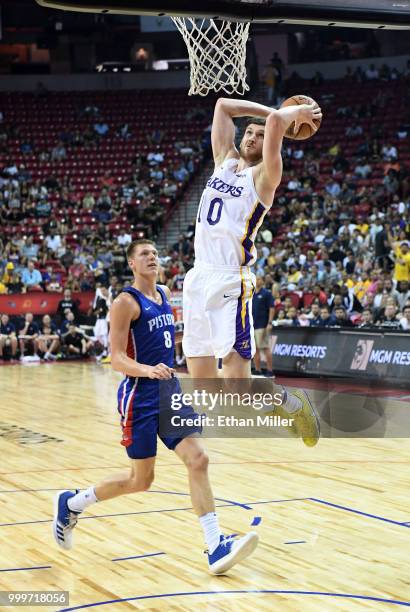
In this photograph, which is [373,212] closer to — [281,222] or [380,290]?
[281,222]

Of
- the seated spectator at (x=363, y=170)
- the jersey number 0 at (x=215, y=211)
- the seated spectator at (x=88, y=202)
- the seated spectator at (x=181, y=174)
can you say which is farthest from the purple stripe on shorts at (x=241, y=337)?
the seated spectator at (x=181, y=174)

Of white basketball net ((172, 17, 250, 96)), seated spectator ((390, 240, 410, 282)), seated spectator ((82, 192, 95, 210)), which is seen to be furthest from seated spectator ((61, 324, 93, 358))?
white basketball net ((172, 17, 250, 96))

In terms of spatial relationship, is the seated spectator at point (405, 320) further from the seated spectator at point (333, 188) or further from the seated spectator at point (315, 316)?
the seated spectator at point (333, 188)

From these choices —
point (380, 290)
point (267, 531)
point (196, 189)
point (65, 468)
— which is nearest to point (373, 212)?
point (380, 290)

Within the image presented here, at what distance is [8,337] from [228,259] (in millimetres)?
15089

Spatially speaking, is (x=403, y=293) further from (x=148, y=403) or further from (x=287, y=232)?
(x=148, y=403)

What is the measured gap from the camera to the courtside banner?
44.3 ft

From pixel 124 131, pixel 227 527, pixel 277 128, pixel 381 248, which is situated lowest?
pixel 227 527

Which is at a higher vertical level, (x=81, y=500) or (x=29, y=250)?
(x=29, y=250)

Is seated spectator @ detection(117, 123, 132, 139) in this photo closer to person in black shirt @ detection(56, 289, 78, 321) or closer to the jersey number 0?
person in black shirt @ detection(56, 289, 78, 321)

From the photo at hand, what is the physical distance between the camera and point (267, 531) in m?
6.25

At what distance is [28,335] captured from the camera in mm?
20578

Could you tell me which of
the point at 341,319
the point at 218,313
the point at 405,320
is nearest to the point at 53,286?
the point at 341,319

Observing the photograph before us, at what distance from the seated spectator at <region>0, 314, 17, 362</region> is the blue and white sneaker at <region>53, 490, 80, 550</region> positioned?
48.0 ft
